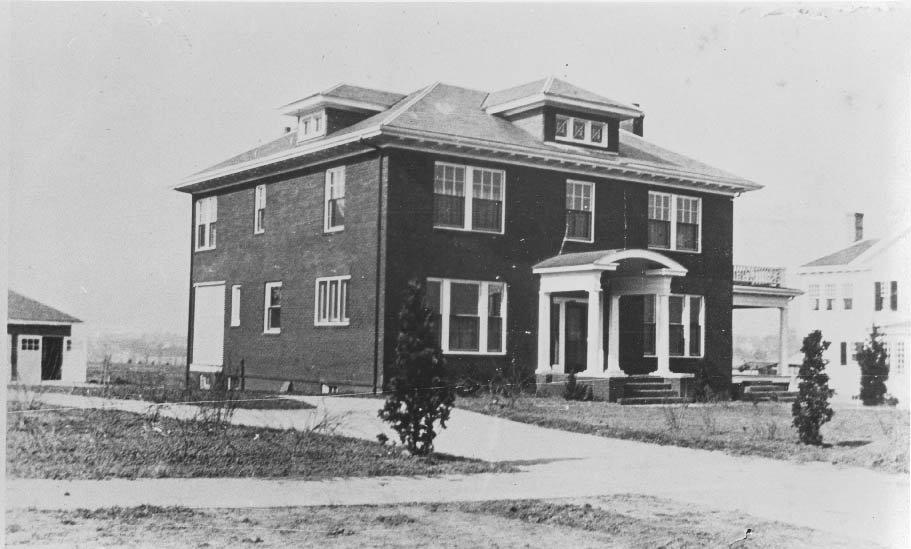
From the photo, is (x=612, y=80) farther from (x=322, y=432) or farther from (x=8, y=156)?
(x=8, y=156)

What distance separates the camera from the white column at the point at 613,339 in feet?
48.7

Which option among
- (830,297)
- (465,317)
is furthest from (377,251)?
(830,297)

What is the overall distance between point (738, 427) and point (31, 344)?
32.5 feet

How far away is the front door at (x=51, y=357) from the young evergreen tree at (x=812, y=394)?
396 inches

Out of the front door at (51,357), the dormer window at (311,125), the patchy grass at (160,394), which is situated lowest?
the patchy grass at (160,394)

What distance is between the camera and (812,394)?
12938 mm

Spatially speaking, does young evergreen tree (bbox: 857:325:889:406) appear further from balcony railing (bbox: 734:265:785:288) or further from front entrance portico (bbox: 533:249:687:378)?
front entrance portico (bbox: 533:249:687:378)

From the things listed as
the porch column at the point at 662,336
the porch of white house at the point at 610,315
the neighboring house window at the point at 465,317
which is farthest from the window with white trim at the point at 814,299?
the neighboring house window at the point at 465,317

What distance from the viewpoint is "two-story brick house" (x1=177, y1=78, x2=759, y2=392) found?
39.0 feet

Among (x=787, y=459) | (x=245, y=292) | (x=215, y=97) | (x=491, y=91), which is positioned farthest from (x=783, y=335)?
(x=215, y=97)

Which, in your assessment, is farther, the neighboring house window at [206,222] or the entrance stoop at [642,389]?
the entrance stoop at [642,389]

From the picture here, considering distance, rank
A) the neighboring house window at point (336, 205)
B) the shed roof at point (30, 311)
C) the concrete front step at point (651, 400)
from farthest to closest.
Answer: the concrete front step at point (651, 400) < the neighboring house window at point (336, 205) < the shed roof at point (30, 311)

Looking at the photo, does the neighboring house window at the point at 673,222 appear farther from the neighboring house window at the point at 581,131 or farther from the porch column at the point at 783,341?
the porch column at the point at 783,341

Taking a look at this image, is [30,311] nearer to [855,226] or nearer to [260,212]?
[260,212]
